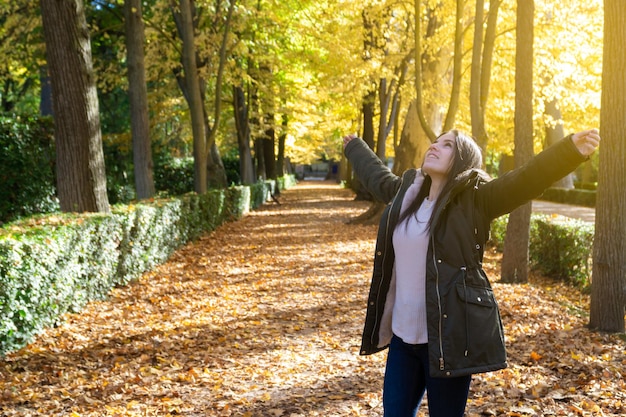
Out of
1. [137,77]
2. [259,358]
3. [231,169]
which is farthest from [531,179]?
→ [231,169]

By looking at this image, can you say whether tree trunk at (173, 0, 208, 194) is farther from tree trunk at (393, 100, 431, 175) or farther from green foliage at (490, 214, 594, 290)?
green foliage at (490, 214, 594, 290)

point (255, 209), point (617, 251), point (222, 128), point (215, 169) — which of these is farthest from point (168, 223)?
point (222, 128)

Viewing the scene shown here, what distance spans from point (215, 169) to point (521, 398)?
2022cm

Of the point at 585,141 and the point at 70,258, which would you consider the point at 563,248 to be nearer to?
the point at 70,258

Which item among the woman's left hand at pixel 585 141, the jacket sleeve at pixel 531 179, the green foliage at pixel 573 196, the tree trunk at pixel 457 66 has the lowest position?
the green foliage at pixel 573 196

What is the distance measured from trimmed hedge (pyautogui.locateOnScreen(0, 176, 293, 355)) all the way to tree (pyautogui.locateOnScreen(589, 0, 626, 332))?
19.6 ft

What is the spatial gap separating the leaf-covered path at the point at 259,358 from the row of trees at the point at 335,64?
4.25 feet

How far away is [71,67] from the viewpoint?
9234 mm

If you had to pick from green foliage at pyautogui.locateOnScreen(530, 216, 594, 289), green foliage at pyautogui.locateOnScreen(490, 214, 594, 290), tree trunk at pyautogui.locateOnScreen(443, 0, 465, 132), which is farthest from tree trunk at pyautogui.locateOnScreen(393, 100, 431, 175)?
green foliage at pyautogui.locateOnScreen(530, 216, 594, 289)

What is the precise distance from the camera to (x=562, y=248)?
10547mm

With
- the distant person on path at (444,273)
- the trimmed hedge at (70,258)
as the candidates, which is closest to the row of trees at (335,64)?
the trimmed hedge at (70,258)

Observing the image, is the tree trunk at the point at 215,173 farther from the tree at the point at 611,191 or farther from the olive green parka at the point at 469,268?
the olive green parka at the point at 469,268

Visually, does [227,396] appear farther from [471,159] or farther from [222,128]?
[222,128]

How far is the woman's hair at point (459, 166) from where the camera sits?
2746 millimetres
